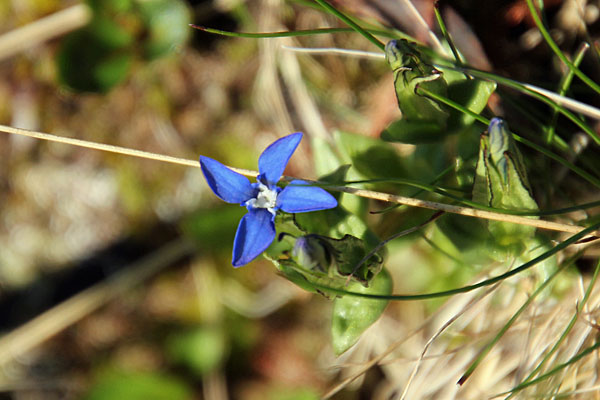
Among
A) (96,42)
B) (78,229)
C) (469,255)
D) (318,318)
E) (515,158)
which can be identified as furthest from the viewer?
(78,229)

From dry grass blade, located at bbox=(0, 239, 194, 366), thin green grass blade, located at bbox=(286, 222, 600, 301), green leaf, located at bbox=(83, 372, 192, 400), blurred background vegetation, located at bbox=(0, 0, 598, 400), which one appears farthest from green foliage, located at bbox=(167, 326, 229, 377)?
thin green grass blade, located at bbox=(286, 222, 600, 301)

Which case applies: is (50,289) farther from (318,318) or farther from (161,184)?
(318,318)

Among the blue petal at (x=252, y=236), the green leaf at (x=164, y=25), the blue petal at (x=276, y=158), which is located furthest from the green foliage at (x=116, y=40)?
the blue petal at (x=252, y=236)

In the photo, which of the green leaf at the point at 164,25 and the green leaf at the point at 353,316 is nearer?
the green leaf at the point at 353,316

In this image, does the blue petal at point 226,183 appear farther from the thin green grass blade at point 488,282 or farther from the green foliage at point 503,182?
the green foliage at point 503,182

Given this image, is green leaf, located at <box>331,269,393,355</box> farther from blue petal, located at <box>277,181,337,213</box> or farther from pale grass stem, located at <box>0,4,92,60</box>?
pale grass stem, located at <box>0,4,92,60</box>

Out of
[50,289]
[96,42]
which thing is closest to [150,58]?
[96,42]

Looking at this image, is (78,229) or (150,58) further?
(78,229)
